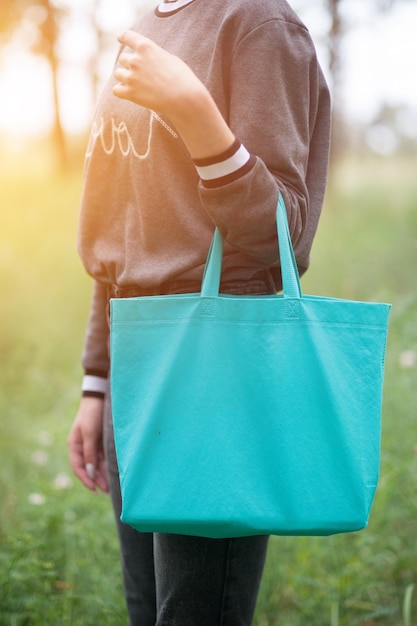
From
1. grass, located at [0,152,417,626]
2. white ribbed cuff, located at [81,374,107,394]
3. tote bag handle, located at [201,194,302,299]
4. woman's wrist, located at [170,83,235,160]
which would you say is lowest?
grass, located at [0,152,417,626]

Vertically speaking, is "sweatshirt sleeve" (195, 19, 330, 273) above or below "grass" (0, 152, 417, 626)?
above

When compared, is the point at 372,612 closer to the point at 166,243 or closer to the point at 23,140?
the point at 166,243

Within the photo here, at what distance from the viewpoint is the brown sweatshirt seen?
3.28 ft

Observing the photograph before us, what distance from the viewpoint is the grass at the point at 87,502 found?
206 cm

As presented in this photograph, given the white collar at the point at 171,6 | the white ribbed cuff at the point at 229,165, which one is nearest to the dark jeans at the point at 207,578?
the white ribbed cuff at the point at 229,165

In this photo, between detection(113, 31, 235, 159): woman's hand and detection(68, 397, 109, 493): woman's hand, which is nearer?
detection(113, 31, 235, 159): woman's hand

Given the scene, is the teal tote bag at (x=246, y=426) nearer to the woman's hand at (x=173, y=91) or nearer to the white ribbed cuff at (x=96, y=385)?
the woman's hand at (x=173, y=91)

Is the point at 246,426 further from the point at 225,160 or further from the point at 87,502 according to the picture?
the point at 87,502

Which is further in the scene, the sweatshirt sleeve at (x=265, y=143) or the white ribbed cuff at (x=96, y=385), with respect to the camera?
the white ribbed cuff at (x=96, y=385)

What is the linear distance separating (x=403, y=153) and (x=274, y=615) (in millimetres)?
21085

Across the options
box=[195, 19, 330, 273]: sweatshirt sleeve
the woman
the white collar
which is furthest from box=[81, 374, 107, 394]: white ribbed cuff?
the white collar

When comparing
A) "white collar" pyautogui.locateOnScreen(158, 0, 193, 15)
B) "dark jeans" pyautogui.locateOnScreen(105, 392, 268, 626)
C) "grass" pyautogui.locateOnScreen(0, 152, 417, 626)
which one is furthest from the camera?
"grass" pyautogui.locateOnScreen(0, 152, 417, 626)

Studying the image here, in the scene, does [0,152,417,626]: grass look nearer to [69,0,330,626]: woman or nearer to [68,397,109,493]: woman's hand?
[68,397,109,493]: woman's hand

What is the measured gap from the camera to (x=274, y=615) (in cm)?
214
